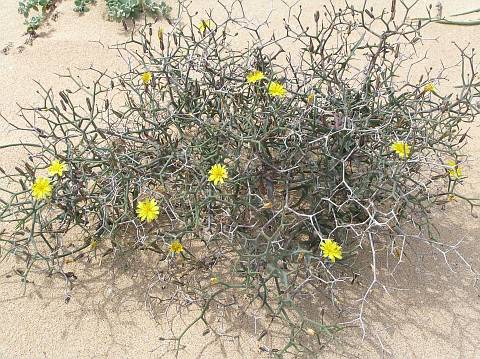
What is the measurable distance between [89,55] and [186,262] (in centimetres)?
148

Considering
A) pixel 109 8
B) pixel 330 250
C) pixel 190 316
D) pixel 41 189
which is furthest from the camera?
pixel 109 8

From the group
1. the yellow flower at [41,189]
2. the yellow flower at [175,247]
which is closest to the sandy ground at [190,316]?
the yellow flower at [175,247]

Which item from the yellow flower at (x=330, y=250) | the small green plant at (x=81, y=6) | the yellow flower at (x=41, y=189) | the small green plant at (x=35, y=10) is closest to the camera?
the yellow flower at (x=330, y=250)

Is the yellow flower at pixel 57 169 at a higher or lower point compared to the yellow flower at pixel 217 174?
higher

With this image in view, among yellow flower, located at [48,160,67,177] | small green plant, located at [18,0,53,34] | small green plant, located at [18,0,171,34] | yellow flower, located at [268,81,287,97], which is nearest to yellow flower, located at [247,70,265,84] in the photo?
yellow flower, located at [268,81,287,97]

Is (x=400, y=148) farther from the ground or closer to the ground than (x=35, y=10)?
closer to the ground

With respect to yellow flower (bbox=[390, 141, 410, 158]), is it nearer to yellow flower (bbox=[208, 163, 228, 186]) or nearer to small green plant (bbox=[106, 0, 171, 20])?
yellow flower (bbox=[208, 163, 228, 186])

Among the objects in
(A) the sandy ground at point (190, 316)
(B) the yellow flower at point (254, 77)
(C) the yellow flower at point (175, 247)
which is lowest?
(A) the sandy ground at point (190, 316)

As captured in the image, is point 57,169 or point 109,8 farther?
point 109,8

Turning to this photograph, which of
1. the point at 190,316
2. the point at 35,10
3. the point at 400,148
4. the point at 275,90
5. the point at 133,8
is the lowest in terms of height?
the point at 190,316

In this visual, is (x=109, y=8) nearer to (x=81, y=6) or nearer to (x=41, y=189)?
(x=81, y=6)

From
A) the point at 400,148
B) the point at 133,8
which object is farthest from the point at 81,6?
the point at 400,148

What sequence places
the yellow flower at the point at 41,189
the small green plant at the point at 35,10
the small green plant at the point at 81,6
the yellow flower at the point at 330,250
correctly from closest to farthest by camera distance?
the yellow flower at the point at 330,250 < the yellow flower at the point at 41,189 < the small green plant at the point at 35,10 < the small green plant at the point at 81,6

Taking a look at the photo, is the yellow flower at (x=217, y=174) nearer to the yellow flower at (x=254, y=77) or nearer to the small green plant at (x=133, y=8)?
the yellow flower at (x=254, y=77)
